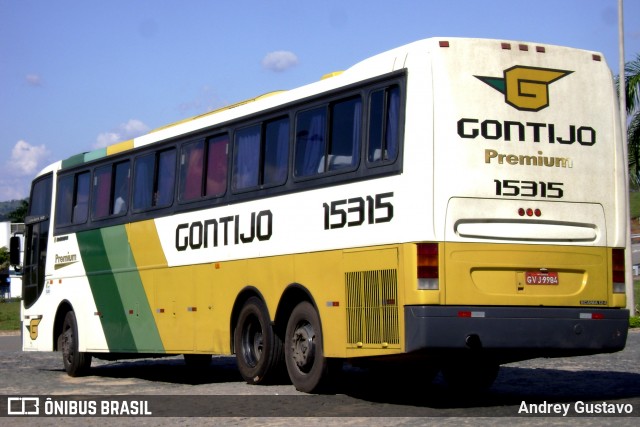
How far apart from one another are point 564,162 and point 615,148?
0.78 m

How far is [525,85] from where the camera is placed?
12.3 metres

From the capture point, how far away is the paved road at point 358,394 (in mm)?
11414

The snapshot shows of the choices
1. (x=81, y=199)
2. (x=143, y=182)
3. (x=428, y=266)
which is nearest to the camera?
(x=428, y=266)

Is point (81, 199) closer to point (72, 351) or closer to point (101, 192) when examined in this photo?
point (101, 192)

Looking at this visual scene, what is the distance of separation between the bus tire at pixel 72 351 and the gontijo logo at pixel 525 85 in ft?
32.6

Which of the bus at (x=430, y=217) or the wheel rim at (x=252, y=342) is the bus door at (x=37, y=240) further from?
the wheel rim at (x=252, y=342)

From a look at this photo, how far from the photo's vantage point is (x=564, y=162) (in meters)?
12.4

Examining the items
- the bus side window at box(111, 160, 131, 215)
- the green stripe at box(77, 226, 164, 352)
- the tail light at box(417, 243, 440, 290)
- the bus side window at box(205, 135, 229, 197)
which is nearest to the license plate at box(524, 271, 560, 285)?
the tail light at box(417, 243, 440, 290)

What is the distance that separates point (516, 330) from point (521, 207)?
4.03 feet

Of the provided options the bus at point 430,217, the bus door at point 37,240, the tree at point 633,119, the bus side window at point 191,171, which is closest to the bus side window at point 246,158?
the bus at point 430,217

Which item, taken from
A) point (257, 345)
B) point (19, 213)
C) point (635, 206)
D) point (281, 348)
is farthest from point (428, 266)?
point (635, 206)

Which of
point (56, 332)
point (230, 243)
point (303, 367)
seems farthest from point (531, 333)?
point (56, 332)

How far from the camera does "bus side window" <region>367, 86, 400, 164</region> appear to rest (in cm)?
1223

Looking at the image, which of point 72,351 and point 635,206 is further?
point 635,206
